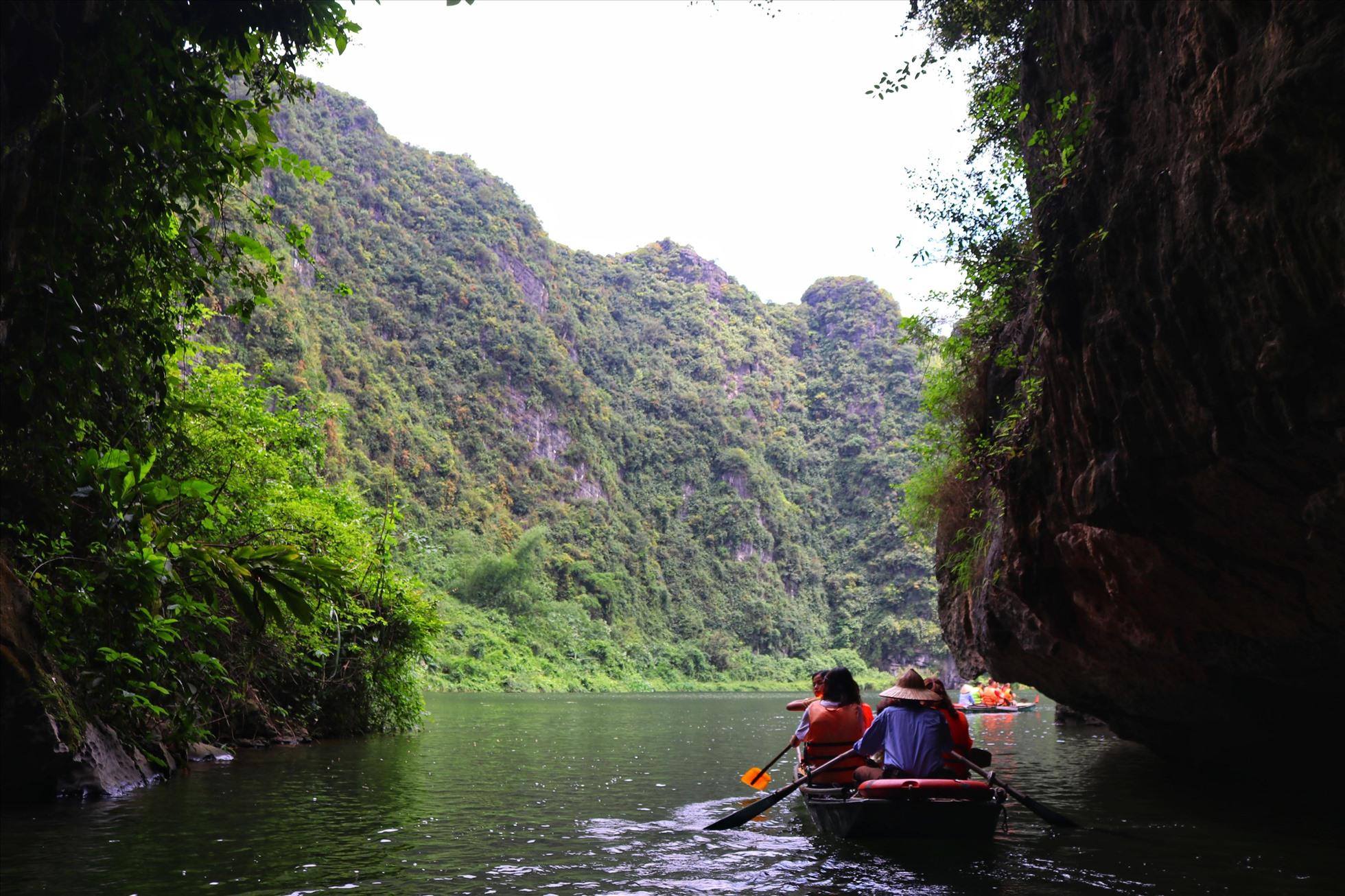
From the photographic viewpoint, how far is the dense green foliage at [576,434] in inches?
2945

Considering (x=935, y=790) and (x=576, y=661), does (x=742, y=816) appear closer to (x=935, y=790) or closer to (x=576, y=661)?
(x=935, y=790)

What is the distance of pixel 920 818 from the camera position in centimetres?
770

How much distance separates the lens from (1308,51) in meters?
5.27

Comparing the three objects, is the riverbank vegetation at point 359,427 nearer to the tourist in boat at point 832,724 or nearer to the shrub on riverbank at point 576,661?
the shrub on riverbank at point 576,661

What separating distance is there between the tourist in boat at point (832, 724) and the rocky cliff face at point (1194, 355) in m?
2.65

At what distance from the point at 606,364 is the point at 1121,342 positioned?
10710 centimetres

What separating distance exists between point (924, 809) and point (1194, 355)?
13.0ft

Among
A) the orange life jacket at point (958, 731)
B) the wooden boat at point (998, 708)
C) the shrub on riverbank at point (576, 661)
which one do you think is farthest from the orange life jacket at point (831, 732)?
the shrub on riverbank at point (576, 661)

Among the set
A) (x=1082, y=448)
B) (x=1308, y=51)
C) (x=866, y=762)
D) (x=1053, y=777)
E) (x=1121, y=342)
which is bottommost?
(x=1053, y=777)

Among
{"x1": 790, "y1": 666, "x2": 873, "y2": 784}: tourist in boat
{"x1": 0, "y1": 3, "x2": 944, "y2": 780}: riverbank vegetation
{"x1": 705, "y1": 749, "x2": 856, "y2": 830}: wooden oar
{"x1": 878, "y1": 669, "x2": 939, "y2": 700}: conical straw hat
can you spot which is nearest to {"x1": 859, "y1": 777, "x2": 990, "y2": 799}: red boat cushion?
{"x1": 878, "y1": 669, "x2": 939, "y2": 700}: conical straw hat

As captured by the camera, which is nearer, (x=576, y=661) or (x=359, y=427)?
(x=576, y=661)

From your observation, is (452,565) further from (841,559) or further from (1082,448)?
(1082,448)

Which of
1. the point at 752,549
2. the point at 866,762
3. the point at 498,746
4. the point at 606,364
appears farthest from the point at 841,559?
the point at 866,762

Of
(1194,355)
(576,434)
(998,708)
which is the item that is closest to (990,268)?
(1194,355)
